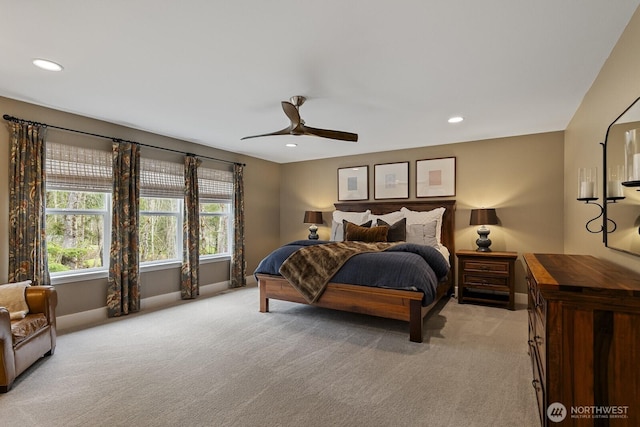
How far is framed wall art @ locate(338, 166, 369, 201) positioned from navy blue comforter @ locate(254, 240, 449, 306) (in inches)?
87.0

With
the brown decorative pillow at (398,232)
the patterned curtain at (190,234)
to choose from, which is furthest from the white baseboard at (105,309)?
the brown decorative pillow at (398,232)

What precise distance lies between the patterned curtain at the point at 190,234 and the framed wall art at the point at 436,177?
11.7ft

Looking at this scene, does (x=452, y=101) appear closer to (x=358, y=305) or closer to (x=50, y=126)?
(x=358, y=305)

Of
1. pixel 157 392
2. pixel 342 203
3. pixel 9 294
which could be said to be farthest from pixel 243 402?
pixel 342 203

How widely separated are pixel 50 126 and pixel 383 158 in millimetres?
4620

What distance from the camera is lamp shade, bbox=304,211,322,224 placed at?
5.93 meters

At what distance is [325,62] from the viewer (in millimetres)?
2402

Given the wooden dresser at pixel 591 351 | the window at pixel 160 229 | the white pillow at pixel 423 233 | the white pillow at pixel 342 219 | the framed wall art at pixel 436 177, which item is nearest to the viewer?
the wooden dresser at pixel 591 351

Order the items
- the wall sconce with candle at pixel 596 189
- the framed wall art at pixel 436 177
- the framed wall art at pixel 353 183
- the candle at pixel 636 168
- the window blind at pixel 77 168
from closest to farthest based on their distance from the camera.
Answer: the candle at pixel 636 168, the wall sconce with candle at pixel 596 189, the window blind at pixel 77 168, the framed wall art at pixel 436 177, the framed wall art at pixel 353 183

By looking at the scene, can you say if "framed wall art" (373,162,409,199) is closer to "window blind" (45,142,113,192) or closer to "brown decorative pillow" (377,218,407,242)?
"brown decorative pillow" (377,218,407,242)

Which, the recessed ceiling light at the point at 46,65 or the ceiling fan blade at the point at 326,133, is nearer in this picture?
the recessed ceiling light at the point at 46,65

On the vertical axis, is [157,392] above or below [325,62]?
below

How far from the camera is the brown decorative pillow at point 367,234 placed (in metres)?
4.66

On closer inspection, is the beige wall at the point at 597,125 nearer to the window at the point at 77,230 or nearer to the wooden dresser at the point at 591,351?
the wooden dresser at the point at 591,351
